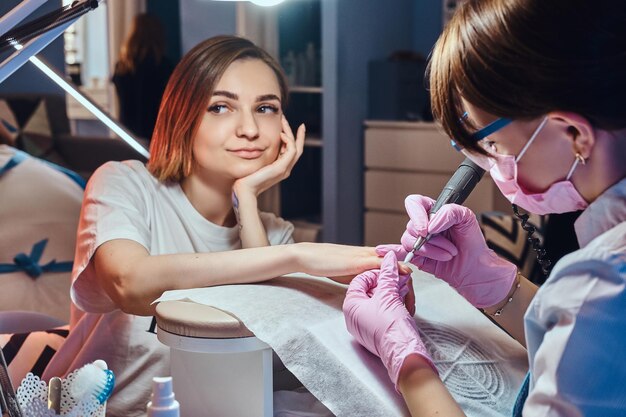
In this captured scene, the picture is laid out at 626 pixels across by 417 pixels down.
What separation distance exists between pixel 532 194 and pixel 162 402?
1.64 feet

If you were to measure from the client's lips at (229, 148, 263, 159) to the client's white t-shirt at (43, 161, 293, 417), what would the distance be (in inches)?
5.3

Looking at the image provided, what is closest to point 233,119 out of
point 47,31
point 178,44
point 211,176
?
point 211,176

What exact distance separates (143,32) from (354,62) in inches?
50.1

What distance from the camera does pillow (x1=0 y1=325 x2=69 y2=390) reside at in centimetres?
159

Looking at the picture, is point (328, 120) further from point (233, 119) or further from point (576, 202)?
point (576, 202)

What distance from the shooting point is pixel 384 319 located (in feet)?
3.42

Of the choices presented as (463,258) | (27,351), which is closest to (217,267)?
(463,258)

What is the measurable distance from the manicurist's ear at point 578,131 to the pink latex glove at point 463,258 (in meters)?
0.28

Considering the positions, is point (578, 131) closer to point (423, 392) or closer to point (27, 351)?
point (423, 392)

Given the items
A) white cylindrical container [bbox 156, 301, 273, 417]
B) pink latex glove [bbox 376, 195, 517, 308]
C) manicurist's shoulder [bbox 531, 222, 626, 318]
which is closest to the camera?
manicurist's shoulder [bbox 531, 222, 626, 318]

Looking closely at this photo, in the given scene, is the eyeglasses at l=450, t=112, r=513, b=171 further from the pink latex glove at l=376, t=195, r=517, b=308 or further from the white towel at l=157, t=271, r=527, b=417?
the white towel at l=157, t=271, r=527, b=417

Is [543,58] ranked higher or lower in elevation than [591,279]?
higher

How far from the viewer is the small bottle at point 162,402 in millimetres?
875

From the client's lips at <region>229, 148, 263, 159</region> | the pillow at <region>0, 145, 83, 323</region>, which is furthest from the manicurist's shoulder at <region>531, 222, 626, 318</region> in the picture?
the pillow at <region>0, 145, 83, 323</region>
